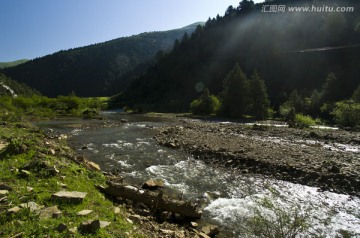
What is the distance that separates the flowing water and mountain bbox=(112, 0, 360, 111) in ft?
261

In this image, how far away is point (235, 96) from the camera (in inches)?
2938

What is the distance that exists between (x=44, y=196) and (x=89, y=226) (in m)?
2.70

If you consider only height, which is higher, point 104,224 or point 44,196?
Result: point 44,196

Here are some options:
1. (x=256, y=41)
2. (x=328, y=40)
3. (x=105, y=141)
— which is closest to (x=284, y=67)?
(x=328, y=40)

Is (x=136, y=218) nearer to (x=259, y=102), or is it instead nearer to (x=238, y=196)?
(x=238, y=196)

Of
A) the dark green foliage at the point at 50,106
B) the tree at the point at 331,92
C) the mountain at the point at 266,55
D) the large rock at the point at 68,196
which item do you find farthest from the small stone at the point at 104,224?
the mountain at the point at 266,55

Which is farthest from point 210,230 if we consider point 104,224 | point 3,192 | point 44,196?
point 3,192

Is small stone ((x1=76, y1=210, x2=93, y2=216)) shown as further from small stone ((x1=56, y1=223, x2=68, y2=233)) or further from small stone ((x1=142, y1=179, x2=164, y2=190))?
small stone ((x1=142, y1=179, x2=164, y2=190))

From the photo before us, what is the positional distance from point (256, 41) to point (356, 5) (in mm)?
56397

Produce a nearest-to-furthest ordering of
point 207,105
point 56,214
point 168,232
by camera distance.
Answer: point 56,214
point 168,232
point 207,105

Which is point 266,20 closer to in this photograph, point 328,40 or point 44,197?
point 328,40

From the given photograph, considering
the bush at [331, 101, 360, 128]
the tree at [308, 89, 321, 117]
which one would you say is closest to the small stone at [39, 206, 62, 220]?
the bush at [331, 101, 360, 128]

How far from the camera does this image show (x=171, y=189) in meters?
15.3

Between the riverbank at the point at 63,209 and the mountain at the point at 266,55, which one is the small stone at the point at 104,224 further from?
the mountain at the point at 266,55
